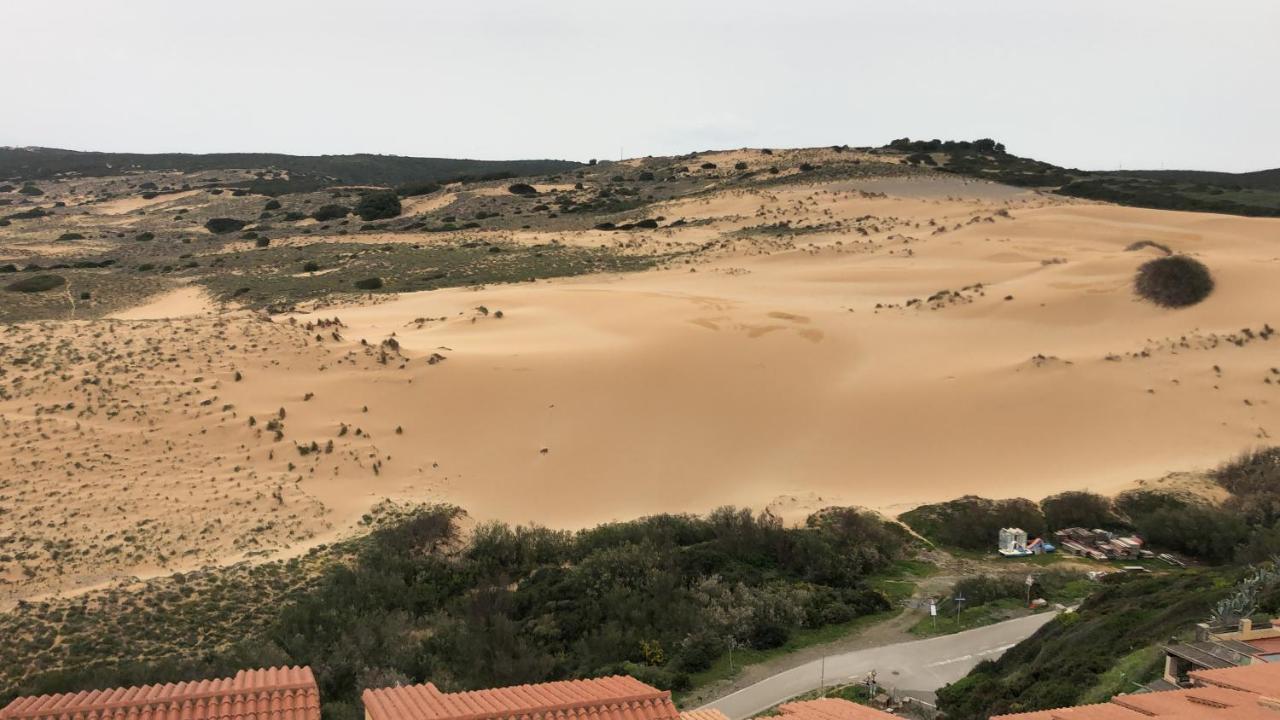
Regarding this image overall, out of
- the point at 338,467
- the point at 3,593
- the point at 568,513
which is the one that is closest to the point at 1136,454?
the point at 568,513

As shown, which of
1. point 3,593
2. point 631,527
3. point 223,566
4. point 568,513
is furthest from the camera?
point 568,513

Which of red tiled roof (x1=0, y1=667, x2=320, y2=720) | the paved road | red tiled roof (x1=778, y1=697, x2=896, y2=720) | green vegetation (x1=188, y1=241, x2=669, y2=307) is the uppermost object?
green vegetation (x1=188, y1=241, x2=669, y2=307)

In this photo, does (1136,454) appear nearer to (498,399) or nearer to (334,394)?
(498,399)

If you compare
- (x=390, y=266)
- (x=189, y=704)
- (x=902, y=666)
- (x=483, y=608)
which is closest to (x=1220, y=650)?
(x=902, y=666)

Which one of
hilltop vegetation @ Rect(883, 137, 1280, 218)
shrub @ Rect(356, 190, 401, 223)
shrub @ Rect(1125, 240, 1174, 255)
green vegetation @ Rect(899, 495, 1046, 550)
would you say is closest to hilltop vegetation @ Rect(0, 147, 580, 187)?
shrub @ Rect(356, 190, 401, 223)

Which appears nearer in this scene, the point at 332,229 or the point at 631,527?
the point at 631,527

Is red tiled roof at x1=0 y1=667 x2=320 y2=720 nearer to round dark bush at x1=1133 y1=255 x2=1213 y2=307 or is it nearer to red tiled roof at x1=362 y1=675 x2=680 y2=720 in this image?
red tiled roof at x1=362 y1=675 x2=680 y2=720

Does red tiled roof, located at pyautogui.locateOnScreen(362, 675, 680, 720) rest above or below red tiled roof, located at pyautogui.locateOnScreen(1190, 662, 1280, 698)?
below
